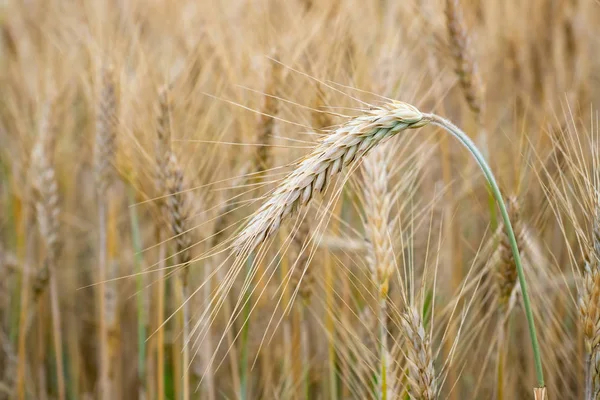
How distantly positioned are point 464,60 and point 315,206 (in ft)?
1.85

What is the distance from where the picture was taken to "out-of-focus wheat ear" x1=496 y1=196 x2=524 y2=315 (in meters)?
1.35

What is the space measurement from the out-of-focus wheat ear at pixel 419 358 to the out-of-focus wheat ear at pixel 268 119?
590 mm

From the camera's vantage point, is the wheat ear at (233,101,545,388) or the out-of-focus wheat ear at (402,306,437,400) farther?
the out-of-focus wheat ear at (402,306,437,400)

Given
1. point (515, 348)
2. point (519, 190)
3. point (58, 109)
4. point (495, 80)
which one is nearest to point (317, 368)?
point (515, 348)

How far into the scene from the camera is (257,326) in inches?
86.0

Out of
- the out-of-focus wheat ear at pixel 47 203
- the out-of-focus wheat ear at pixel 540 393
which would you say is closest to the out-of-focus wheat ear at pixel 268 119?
the out-of-focus wheat ear at pixel 47 203

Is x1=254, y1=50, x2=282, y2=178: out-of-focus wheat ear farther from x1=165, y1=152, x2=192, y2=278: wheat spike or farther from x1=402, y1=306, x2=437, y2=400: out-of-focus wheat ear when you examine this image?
x1=402, y1=306, x2=437, y2=400: out-of-focus wheat ear

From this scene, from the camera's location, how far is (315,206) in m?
1.57

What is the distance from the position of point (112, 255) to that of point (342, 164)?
3.73ft

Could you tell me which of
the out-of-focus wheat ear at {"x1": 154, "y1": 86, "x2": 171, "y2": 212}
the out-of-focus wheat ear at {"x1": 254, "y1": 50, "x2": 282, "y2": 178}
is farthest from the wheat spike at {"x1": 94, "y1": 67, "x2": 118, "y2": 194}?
the out-of-focus wheat ear at {"x1": 254, "y1": 50, "x2": 282, "y2": 178}

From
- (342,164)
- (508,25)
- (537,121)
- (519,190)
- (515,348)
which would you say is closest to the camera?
(342,164)

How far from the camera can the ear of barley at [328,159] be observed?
96 centimetres

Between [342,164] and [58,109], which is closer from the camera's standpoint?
[342,164]

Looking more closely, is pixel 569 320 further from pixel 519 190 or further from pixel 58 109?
pixel 58 109
